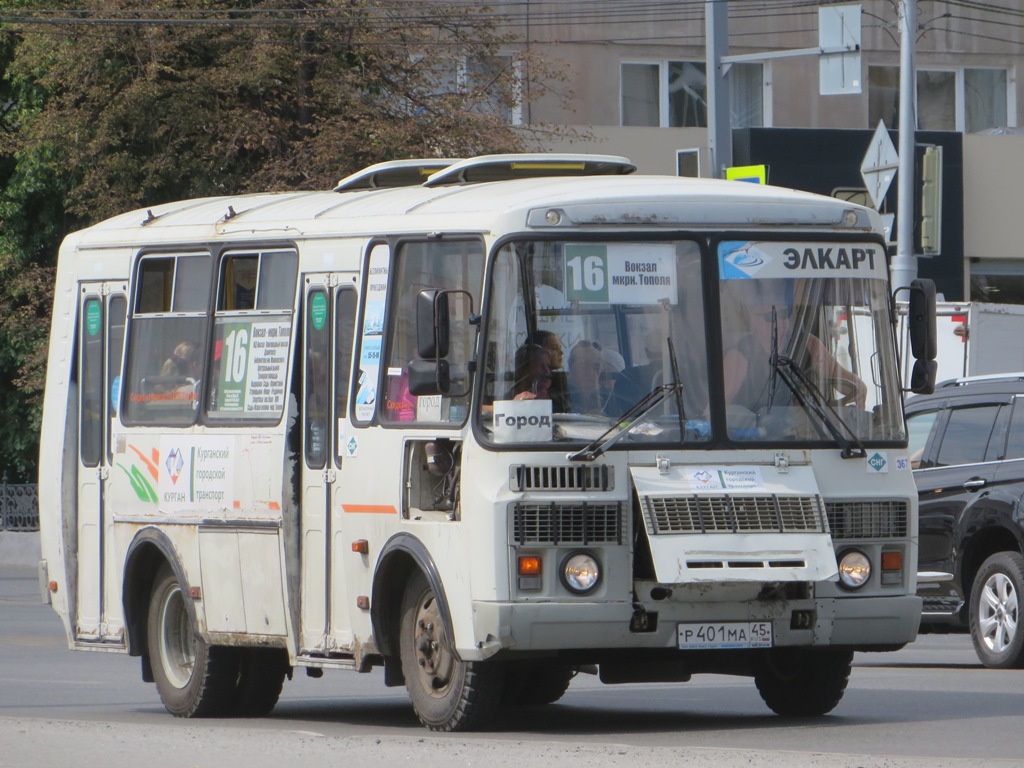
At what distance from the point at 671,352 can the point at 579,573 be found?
1.12 metres

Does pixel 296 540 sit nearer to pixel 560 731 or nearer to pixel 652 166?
pixel 560 731

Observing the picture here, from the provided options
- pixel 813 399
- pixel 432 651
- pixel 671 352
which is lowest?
pixel 432 651

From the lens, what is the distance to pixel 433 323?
9.46 m

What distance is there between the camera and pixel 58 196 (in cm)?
2866

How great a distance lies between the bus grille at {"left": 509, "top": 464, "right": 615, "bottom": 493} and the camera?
9.43 meters

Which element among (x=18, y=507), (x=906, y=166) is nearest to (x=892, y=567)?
(x=906, y=166)

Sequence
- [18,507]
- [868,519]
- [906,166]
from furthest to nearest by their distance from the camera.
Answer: [18,507] < [906,166] < [868,519]

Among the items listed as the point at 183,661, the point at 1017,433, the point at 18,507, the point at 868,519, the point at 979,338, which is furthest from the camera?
the point at 18,507

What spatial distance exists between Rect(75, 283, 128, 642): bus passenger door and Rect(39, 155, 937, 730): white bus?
3.28ft

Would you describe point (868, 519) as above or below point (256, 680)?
above

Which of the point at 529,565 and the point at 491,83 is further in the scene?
the point at 491,83

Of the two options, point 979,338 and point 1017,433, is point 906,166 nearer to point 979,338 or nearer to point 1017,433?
point 979,338

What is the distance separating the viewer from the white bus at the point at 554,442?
949 centimetres

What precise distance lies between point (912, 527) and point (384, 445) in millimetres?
2571
